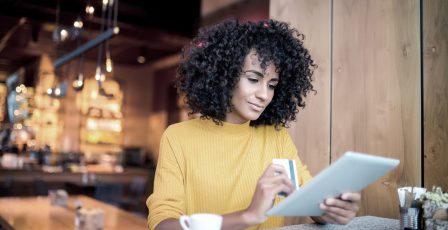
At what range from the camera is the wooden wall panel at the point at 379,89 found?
1.91 metres

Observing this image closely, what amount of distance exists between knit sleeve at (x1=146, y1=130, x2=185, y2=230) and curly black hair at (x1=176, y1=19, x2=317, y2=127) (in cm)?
22

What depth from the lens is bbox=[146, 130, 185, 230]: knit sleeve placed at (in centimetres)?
134

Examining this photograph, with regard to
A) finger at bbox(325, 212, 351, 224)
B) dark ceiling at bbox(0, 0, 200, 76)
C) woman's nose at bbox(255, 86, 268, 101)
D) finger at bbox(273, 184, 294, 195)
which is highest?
dark ceiling at bbox(0, 0, 200, 76)

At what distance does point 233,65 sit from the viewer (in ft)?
5.07

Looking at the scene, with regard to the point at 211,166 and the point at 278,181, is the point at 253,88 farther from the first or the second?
the point at 278,181

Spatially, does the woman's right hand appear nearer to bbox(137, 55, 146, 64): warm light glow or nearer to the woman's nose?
the woman's nose

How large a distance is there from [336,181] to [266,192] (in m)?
0.17

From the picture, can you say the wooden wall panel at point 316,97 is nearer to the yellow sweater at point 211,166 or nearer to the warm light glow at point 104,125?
the yellow sweater at point 211,166

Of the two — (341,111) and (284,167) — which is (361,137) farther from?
(284,167)

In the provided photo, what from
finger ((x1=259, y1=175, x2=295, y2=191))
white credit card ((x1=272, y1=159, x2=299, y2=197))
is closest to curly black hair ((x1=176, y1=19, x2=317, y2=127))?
white credit card ((x1=272, y1=159, x2=299, y2=197))

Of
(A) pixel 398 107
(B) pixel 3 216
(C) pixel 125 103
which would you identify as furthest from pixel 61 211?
(C) pixel 125 103

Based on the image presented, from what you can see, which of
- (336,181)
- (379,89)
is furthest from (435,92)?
(336,181)

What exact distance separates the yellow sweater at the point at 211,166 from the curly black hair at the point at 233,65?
8cm

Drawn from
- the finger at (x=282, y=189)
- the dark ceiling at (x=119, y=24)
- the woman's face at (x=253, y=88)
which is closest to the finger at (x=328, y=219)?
the finger at (x=282, y=189)
